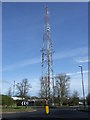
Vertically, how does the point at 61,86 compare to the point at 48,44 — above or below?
below

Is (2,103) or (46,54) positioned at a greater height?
(46,54)

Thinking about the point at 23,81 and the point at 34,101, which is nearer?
the point at 23,81

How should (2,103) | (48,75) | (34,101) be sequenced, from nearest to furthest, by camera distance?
1. (2,103)
2. (48,75)
3. (34,101)

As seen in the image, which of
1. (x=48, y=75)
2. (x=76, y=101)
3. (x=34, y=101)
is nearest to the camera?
(x=48, y=75)

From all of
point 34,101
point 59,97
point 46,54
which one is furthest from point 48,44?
point 34,101

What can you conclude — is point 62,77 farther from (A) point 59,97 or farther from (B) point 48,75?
(B) point 48,75

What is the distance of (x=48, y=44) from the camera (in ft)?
184

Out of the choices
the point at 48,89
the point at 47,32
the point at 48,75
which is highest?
the point at 47,32

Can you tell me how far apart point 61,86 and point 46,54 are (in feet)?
55.1

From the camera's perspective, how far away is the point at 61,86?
6812 centimetres

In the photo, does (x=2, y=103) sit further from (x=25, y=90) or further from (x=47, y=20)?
(x=25, y=90)

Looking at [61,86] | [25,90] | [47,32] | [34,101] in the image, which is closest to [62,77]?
[61,86]

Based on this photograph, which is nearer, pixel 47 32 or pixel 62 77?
pixel 47 32

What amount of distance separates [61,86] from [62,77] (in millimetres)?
2893
